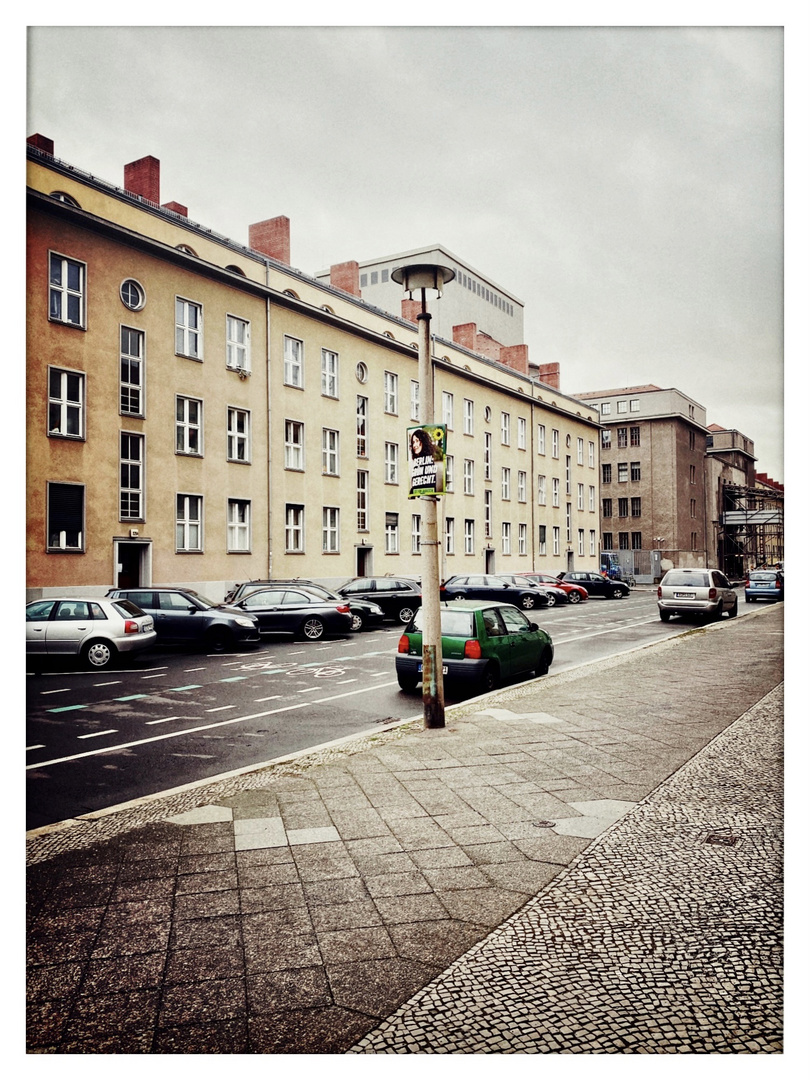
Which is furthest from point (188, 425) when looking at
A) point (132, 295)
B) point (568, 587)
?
point (568, 587)

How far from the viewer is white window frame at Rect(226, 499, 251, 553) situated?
27234 mm

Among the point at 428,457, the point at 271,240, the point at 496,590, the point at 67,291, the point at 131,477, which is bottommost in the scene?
the point at 496,590

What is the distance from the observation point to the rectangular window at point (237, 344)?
2751 cm

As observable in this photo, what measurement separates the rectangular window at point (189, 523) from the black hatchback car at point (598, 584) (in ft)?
62.5

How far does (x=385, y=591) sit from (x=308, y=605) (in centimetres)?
523

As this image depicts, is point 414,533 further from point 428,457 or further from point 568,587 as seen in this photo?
point 428,457

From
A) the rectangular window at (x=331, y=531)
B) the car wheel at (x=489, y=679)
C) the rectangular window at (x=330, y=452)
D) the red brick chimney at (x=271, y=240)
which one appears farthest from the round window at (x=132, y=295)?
the car wheel at (x=489, y=679)

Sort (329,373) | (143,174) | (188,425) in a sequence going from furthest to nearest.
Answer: (329,373) < (188,425) < (143,174)

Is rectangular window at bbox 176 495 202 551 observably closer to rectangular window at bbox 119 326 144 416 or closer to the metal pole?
rectangular window at bbox 119 326 144 416

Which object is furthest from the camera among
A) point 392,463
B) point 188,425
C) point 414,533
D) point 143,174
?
point 414,533

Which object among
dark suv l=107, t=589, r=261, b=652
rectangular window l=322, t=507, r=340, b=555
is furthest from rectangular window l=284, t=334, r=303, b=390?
dark suv l=107, t=589, r=261, b=652

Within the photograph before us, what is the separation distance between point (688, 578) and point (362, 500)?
1423 cm

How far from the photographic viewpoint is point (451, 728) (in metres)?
8.12

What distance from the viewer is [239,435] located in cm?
2781
